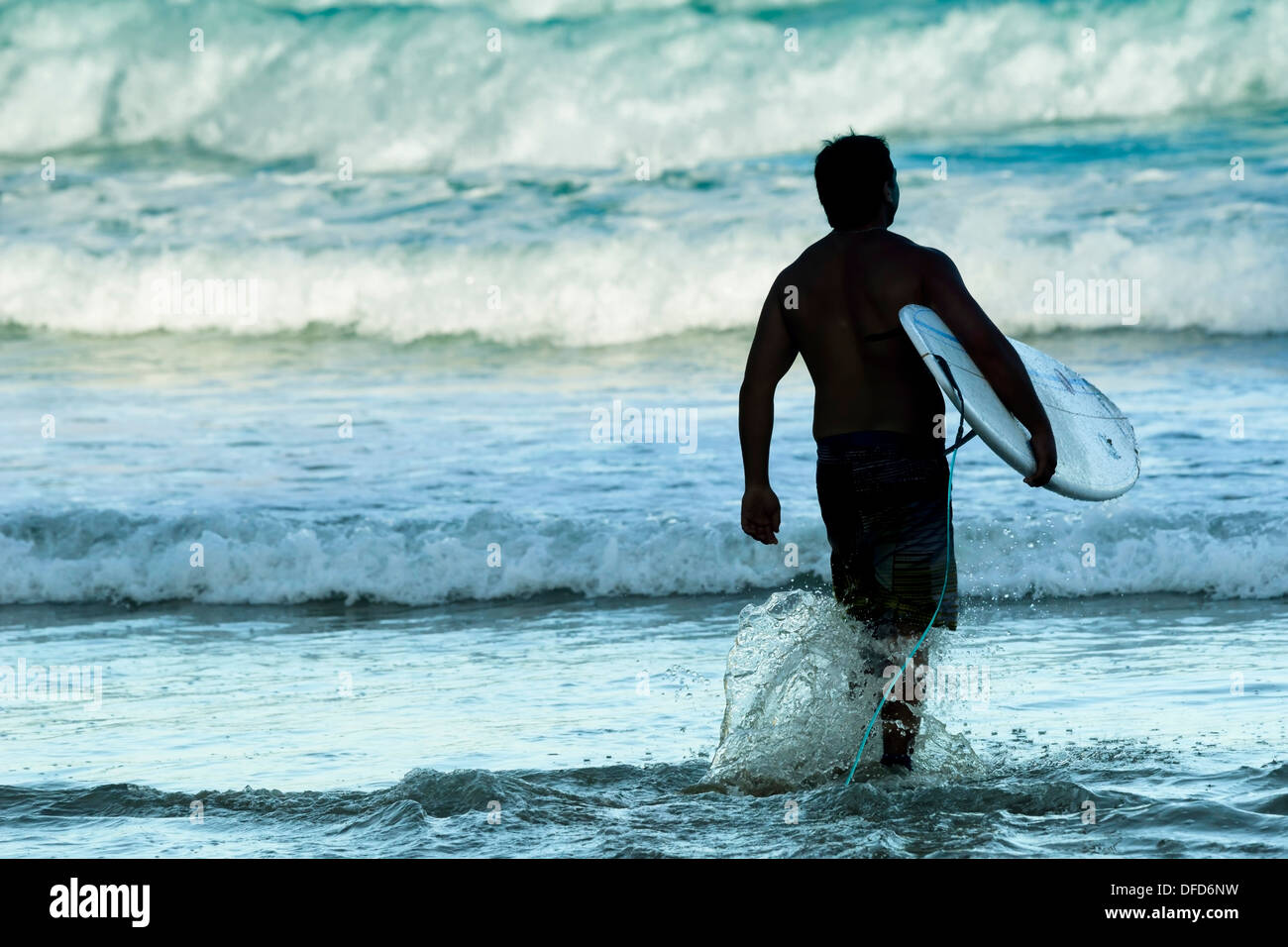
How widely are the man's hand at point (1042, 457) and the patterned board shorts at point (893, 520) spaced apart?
27 cm

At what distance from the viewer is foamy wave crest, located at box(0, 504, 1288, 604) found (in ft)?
31.8

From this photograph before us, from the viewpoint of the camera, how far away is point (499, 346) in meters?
20.4

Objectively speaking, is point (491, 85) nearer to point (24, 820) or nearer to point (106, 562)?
point (106, 562)

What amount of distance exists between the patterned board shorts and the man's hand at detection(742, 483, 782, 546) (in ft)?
0.51

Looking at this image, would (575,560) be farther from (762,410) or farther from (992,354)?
(992,354)

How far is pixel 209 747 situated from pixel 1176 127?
19636 millimetres

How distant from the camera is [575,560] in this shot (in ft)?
35.1

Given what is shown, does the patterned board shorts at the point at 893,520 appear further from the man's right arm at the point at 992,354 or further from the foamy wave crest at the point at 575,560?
the foamy wave crest at the point at 575,560

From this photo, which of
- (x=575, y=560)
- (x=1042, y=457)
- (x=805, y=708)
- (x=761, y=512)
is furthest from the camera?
(x=575, y=560)

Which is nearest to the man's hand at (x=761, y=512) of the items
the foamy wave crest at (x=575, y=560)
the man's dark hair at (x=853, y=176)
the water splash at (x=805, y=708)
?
the water splash at (x=805, y=708)

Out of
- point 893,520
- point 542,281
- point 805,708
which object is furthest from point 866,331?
point 542,281

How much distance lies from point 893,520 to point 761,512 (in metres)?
0.40

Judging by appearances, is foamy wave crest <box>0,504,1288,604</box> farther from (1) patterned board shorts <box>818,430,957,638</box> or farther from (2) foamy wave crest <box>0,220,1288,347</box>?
(2) foamy wave crest <box>0,220,1288,347</box>

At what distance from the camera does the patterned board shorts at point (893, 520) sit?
409 cm
